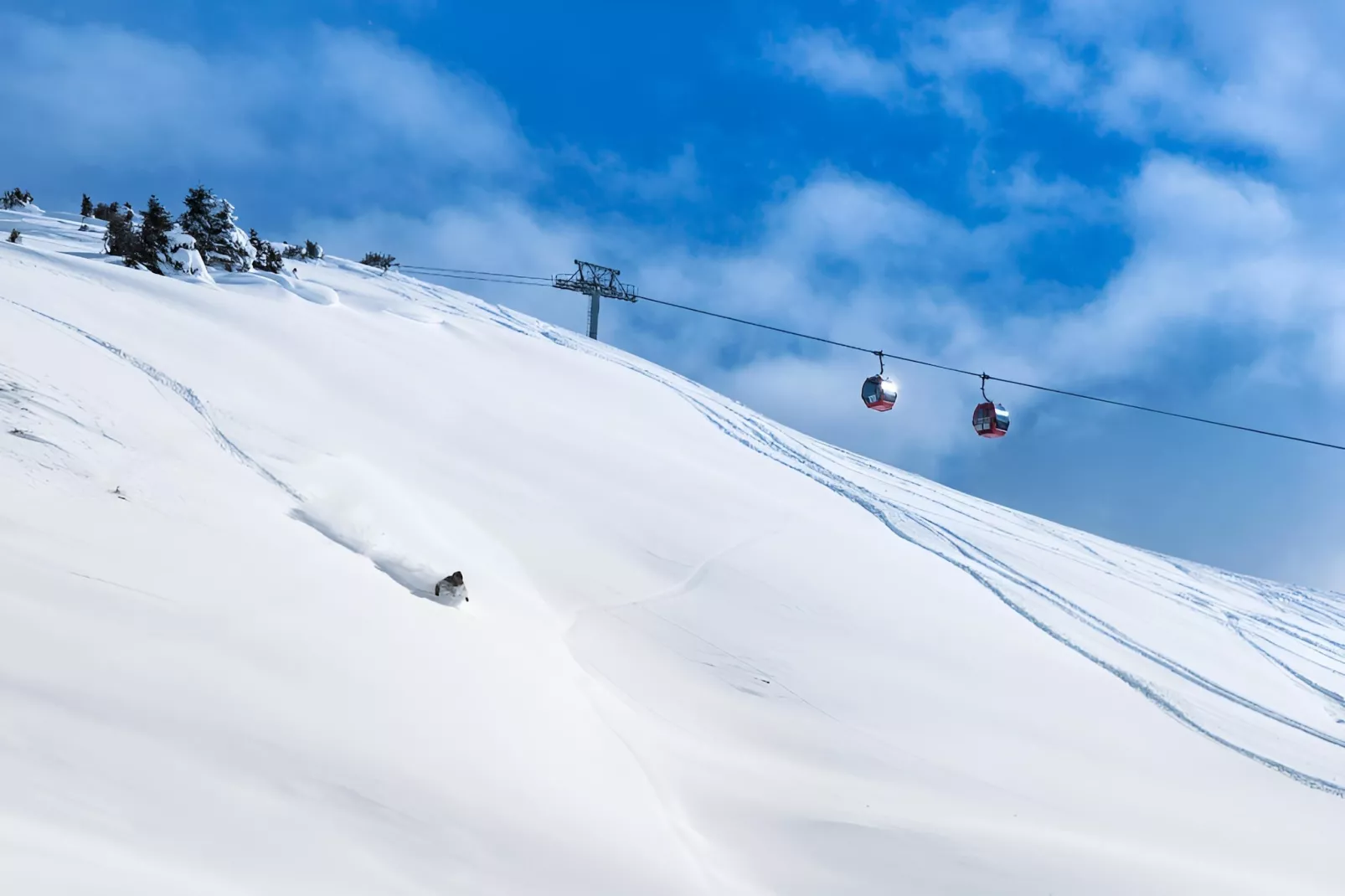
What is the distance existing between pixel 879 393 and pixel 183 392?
10.8 meters

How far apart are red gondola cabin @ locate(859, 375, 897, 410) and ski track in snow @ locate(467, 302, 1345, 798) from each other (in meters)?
1.34

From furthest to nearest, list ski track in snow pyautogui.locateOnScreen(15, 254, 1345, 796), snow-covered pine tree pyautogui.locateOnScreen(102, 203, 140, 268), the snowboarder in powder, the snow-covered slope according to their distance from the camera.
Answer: snow-covered pine tree pyautogui.locateOnScreen(102, 203, 140, 268), ski track in snow pyautogui.locateOnScreen(15, 254, 1345, 796), the snowboarder in powder, the snow-covered slope

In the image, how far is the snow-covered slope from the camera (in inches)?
140

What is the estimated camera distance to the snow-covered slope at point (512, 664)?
356cm

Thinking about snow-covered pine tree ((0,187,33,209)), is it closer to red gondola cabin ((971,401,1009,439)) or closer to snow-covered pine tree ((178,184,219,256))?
snow-covered pine tree ((178,184,219,256))

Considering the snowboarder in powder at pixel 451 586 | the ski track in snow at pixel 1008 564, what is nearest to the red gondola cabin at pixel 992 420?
the ski track in snow at pixel 1008 564

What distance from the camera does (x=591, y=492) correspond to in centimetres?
957

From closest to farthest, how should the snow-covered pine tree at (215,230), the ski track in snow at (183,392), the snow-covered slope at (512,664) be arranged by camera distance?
the snow-covered slope at (512,664) → the ski track in snow at (183,392) → the snow-covered pine tree at (215,230)

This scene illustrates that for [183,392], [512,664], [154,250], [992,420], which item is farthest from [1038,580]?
[154,250]

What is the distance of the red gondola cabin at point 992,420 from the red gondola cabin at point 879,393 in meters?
1.72

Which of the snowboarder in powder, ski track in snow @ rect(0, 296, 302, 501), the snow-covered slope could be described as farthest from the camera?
ski track in snow @ rect(0, 296, 302, 501)

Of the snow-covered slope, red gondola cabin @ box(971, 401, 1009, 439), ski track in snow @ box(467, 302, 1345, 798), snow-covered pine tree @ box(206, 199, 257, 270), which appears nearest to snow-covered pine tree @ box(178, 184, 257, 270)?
snow-covered pine tree @ box(206, 199, 257, 270)

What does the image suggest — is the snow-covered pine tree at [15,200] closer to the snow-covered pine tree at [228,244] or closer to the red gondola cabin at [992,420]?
the snow-covered pine tree at [228,244]

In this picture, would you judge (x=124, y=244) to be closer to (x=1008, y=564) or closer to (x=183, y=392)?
(x=183, y=392)
